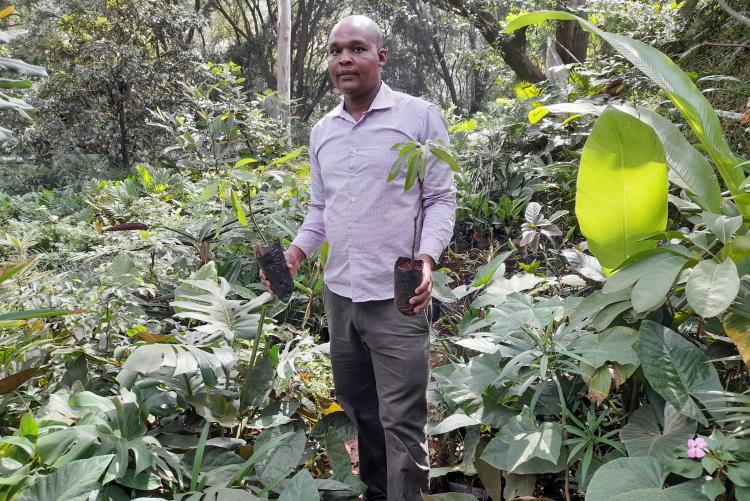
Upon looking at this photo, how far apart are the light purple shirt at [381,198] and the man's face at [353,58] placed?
0.34ft

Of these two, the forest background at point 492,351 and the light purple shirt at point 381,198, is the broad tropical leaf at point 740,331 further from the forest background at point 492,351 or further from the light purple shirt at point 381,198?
the light purple shirt at point 381,198

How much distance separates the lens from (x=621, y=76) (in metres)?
4.85

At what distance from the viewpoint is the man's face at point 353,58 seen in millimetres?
2205

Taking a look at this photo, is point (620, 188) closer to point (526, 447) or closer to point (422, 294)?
point (422, 294)

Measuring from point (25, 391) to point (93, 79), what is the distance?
783 centimetres

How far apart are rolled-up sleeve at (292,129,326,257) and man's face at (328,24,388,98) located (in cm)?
40

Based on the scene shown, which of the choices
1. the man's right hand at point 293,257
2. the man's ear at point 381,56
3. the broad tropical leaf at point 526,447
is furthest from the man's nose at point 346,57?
the broad tropical leaf at point 526,447

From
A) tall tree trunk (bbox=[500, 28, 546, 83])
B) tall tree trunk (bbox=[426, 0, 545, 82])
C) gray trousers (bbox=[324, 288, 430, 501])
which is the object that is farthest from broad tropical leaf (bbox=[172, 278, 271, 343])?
tall tree trunk (bbox=[500, 28, 546, 83])

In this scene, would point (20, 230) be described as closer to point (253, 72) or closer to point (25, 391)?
point (25, 391)

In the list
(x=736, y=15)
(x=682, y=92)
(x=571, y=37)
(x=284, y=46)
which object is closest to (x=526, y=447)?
(x=682, y=92)

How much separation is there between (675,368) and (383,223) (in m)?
1.08

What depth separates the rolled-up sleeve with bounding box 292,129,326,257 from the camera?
2607mm

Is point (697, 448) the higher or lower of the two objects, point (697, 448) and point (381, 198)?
the lower

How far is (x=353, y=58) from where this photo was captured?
221 cm
